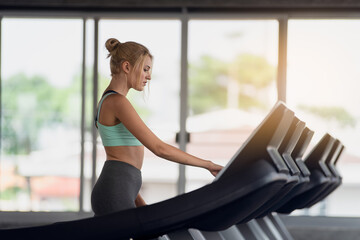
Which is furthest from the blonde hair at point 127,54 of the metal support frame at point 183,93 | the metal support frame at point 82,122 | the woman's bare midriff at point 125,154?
the metal support frame at point 82,122

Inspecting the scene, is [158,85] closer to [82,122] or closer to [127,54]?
[82,122]

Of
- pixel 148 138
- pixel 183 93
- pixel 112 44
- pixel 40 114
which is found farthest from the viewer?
pixel 40 114

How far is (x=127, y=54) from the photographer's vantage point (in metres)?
2.26

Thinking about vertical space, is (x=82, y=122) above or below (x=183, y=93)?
below

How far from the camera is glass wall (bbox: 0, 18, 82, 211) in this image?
627cm

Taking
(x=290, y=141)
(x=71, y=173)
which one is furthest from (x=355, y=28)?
(x=290, y=141)

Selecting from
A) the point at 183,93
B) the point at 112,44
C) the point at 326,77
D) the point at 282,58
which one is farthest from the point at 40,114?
the point at 112,44

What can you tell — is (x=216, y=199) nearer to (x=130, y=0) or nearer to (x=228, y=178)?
(x=228, y=178)

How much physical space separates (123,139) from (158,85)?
13.4 ft

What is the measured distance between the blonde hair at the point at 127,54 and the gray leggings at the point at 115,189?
0.33 m

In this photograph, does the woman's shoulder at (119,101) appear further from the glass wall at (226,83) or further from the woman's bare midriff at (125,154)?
the glass wall at (226,83)

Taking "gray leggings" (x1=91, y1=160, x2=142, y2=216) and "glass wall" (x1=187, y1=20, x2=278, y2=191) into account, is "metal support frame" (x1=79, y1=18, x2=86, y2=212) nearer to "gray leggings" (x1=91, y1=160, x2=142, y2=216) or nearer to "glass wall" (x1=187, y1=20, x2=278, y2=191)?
"glass wall" (x1=187, y1=20, x2=278, y2=191)

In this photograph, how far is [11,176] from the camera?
20.8 ft

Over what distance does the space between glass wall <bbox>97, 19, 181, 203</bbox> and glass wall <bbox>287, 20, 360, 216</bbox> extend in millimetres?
1049
